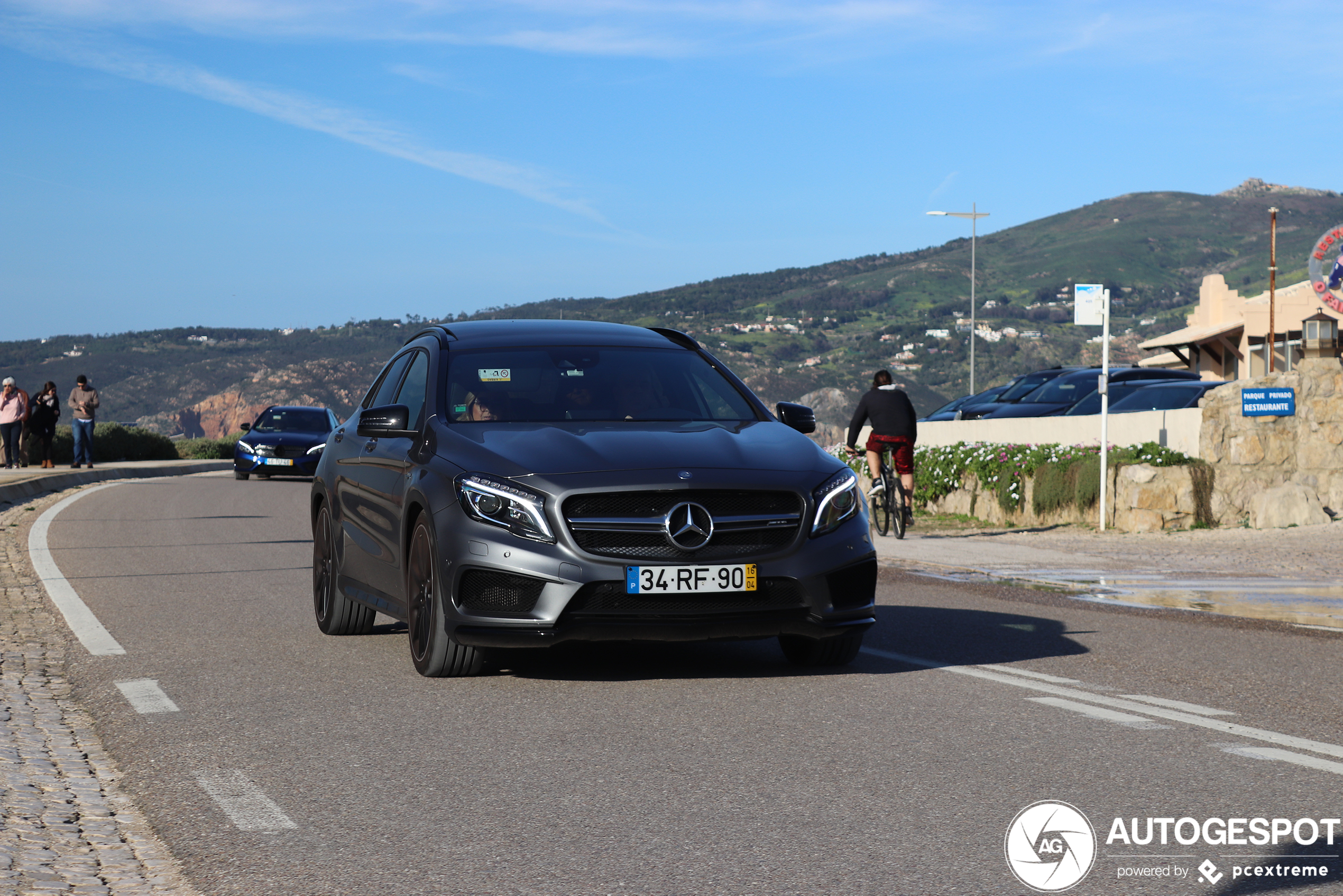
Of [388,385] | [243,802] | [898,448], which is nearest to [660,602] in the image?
[243,802]

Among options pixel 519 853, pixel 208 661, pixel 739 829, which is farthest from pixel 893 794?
pixel 208 661

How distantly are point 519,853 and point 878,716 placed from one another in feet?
7.82

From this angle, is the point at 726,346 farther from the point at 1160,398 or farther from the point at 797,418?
the point at 797,418

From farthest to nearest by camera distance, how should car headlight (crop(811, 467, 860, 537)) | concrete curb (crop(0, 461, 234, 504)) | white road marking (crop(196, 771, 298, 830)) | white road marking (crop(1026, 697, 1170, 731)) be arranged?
concrete curb (crop(0, 461, 234, 504)) → car headlight (crop(811, 467, 860, 537)) → white road marking (crop(1026, 697, 1170, 731)) → white road marking (crop(196, 771, 298, 830))

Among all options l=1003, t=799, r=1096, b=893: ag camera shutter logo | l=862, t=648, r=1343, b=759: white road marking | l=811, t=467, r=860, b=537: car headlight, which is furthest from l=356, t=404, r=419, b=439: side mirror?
l=1003, t=799, r=1096, b=893: ag camera shutter logo

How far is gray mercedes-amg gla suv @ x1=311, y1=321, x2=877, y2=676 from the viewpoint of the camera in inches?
261

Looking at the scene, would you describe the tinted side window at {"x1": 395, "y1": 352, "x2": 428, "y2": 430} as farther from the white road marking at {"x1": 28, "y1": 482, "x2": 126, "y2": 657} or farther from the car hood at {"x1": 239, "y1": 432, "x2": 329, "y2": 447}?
the car hood at {"x1": 239, "y1": 432, "x2": 329, "y2": 447}

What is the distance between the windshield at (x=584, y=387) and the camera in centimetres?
778

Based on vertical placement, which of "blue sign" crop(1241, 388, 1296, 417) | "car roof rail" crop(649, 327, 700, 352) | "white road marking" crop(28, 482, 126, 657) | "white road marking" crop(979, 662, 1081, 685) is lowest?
"white road marking" crop(28, 482, 126, 657)

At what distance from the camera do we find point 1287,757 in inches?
214

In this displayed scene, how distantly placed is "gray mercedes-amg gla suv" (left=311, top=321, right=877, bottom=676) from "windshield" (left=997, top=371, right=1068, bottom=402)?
21080 mm

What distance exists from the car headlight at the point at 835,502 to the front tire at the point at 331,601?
9.31ft

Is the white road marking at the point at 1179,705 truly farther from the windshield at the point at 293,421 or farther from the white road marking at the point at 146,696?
the windshield at the point at 293,421

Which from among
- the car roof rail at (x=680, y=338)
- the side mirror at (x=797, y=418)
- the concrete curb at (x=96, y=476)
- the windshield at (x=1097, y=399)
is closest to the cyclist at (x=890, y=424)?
the windshield at (x=1097, y=399)
